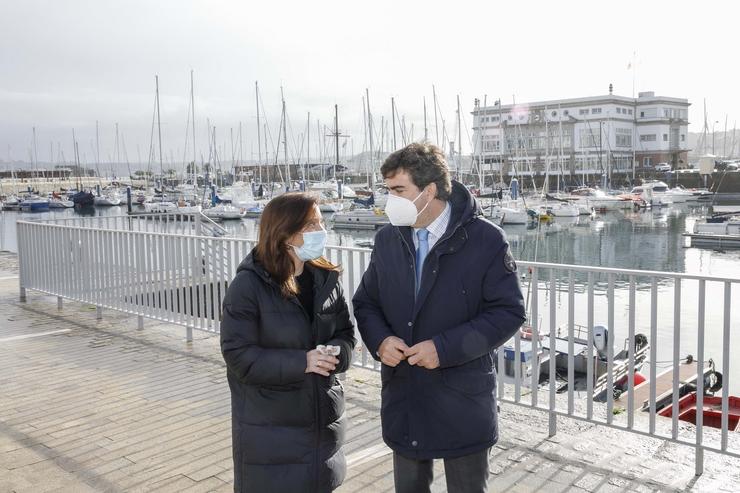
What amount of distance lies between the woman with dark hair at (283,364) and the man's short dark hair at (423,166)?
1.43ft

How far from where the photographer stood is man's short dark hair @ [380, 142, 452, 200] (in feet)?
9.61

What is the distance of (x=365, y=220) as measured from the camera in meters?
53.3

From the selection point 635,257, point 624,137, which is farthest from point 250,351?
point 624,137

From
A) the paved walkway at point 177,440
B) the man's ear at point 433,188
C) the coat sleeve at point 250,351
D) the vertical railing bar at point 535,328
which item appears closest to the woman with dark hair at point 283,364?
the coat sleeve at point 250,351

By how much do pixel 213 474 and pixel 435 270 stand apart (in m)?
2.10

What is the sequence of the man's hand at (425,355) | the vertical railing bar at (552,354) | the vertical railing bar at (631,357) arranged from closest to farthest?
the man's hand at (425,355) → the vertical railing bar at (631,357) → the vertical railing bar at (552,354)

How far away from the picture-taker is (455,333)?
2752 mm

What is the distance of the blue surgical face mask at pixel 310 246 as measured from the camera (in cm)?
297

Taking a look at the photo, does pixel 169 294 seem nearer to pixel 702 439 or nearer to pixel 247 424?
pixel 247 424

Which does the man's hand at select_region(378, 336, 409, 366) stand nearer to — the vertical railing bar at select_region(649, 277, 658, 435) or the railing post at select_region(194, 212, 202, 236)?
the vertical railing bar at select_region(649, 277, 658, 435)

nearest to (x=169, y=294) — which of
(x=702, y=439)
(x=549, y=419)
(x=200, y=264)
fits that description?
(x=200, y=264)

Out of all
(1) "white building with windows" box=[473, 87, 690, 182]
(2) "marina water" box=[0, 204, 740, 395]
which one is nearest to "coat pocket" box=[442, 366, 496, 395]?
(2) "marina water" box=[0, 204, 740, 395]

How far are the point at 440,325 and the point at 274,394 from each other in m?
0.73

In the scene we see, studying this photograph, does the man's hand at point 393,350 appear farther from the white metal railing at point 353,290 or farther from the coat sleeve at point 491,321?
the white metal railing at point 353,290
